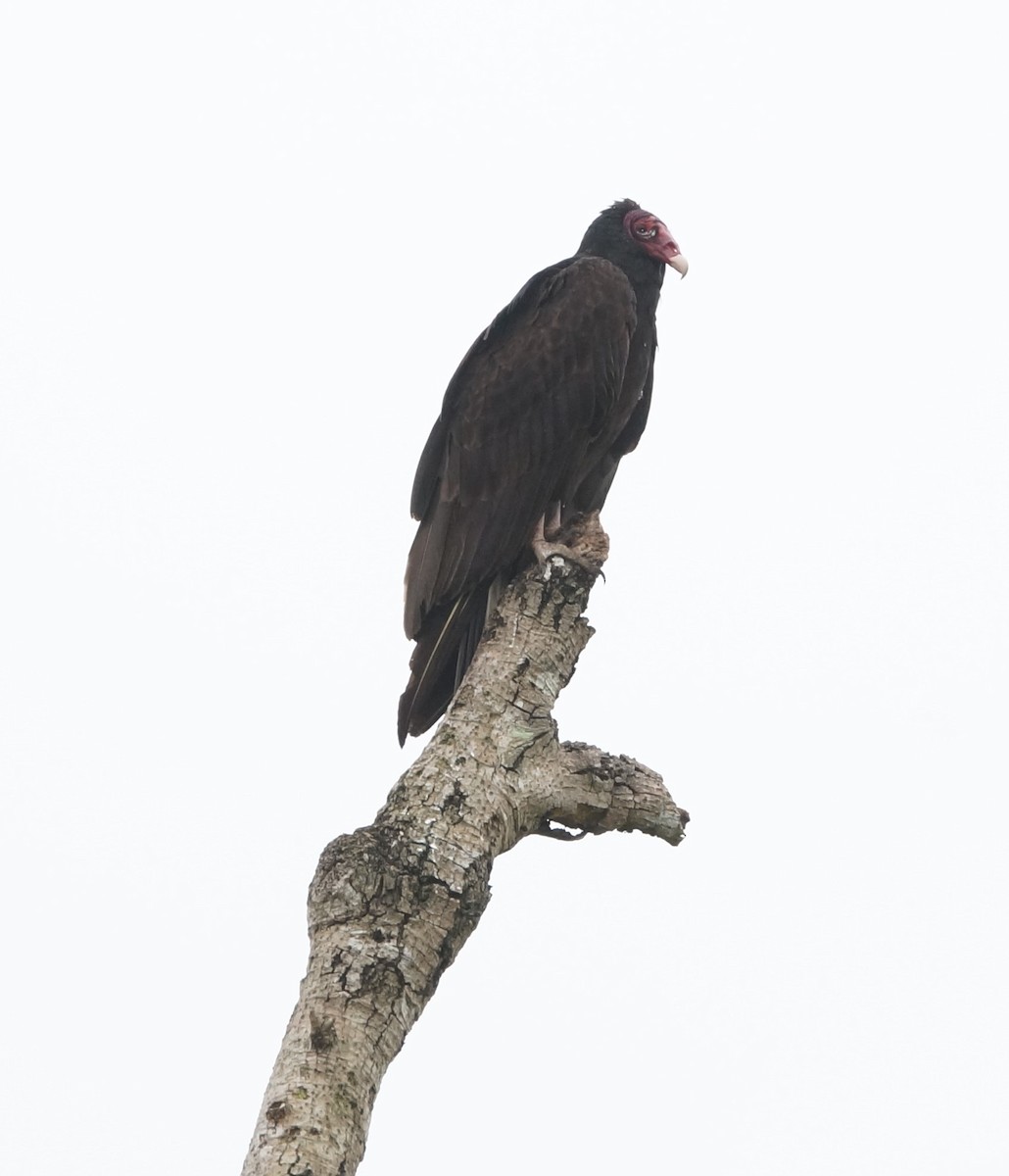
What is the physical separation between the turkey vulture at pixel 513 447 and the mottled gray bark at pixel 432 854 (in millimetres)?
Answer: 914

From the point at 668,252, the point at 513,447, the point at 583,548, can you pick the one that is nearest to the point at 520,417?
the point at 513,447

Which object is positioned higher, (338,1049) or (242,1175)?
(338,1049)

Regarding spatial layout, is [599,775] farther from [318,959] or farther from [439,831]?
[318,959]

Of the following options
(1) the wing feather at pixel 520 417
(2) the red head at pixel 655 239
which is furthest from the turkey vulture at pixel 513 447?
(2) the red head at pixel 655 239

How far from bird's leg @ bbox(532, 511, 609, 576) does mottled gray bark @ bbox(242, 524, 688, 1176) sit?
230 millimetres

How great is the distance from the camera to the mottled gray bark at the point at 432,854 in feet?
8.73

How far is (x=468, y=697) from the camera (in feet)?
A: 11.4

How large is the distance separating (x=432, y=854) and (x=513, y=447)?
2.28 m

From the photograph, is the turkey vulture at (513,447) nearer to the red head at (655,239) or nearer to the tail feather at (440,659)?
the tail feather at (440,659)

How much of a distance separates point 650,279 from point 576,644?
2247mm

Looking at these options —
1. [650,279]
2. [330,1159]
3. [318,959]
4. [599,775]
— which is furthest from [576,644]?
[650,279]

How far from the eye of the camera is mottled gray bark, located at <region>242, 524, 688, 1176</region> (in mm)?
2660

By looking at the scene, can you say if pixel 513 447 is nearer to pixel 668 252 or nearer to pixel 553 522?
pixel 553 522

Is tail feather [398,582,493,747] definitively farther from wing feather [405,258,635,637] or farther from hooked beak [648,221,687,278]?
hooked beak [648,221,687,278]
